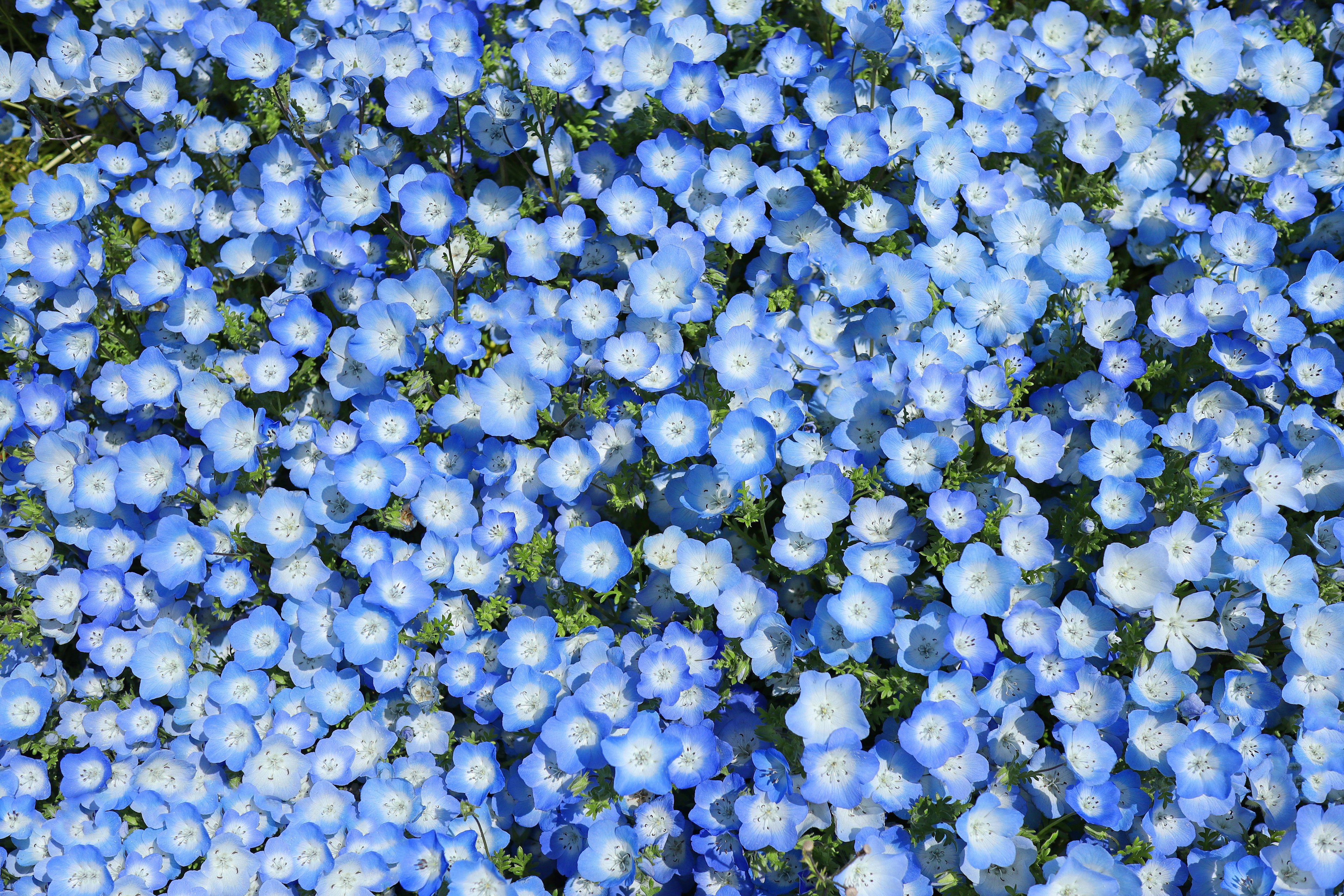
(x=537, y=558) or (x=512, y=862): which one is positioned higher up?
(x=537, y=558)

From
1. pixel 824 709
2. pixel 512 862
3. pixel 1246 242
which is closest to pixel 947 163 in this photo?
pixel 1246 242

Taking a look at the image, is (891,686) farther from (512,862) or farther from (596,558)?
(512,862)

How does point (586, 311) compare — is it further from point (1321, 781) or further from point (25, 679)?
point (1321, 781)

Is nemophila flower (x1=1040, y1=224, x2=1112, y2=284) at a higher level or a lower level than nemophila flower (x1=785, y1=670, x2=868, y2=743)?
higher

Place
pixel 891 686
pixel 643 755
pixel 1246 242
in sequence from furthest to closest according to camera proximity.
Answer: pixel 1246 242 → pixel 891 686 → pixel 643 755

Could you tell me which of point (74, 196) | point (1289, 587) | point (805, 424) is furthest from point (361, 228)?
point (1289, 587)

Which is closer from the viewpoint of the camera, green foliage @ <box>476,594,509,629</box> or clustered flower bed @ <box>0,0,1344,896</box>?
clustered flower bed @ <box>0,0,1344,896</box>

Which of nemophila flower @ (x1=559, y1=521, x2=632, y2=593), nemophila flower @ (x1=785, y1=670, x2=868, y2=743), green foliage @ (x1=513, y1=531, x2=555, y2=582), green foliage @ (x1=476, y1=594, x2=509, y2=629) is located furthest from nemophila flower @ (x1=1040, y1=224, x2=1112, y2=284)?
green foliage @ (x1=476, y1=594, x2=509, y2=629)

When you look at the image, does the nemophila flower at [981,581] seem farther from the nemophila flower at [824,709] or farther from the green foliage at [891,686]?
the nemophila flower at [824,709]

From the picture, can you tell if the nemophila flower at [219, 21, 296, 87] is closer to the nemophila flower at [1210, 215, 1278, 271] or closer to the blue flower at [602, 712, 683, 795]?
the blue flower at [602, 712, 683, 795]

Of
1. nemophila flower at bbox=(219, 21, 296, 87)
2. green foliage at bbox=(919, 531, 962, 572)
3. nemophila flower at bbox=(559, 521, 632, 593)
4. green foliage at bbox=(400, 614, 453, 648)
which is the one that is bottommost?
green foliage at bbox=(400, 614, 453, 648)
